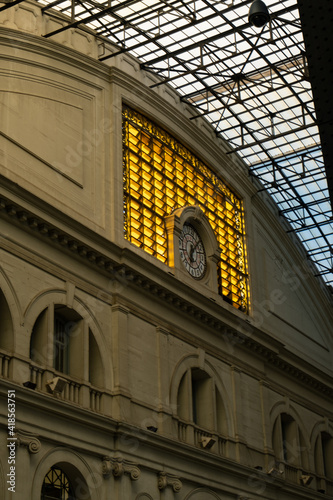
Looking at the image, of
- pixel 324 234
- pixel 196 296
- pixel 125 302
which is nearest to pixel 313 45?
pixel 125 302

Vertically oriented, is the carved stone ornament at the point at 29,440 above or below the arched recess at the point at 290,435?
below

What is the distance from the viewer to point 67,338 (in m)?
26.8

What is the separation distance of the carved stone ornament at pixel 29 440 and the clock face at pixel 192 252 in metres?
12.6

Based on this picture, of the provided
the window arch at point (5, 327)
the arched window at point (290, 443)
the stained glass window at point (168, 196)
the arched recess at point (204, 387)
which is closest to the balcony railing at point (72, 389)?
the window arch at point (5, 327)

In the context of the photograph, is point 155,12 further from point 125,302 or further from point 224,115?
point 125,302

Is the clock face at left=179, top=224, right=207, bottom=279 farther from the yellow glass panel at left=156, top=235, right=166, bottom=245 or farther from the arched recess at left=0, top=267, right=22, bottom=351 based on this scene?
the arched recess at left=0, top=267, right=22, bottom=351

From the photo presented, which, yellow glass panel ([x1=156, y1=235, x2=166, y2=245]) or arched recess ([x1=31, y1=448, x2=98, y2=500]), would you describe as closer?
arched recess ([x1=31, y1=448, x2=98, y2=500])

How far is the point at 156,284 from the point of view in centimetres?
3041

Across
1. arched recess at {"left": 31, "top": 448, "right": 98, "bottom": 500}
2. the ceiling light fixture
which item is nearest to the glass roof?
the ceiling light fixture

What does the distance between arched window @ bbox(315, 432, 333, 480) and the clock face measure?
12.7 m

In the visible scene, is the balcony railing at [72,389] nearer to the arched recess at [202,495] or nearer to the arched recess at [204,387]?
the arched recess at [204,387]

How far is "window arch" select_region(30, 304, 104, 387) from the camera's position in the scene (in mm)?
25078

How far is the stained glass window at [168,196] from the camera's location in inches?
1281

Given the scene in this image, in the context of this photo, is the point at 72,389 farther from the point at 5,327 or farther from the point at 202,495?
the point at 202,495
